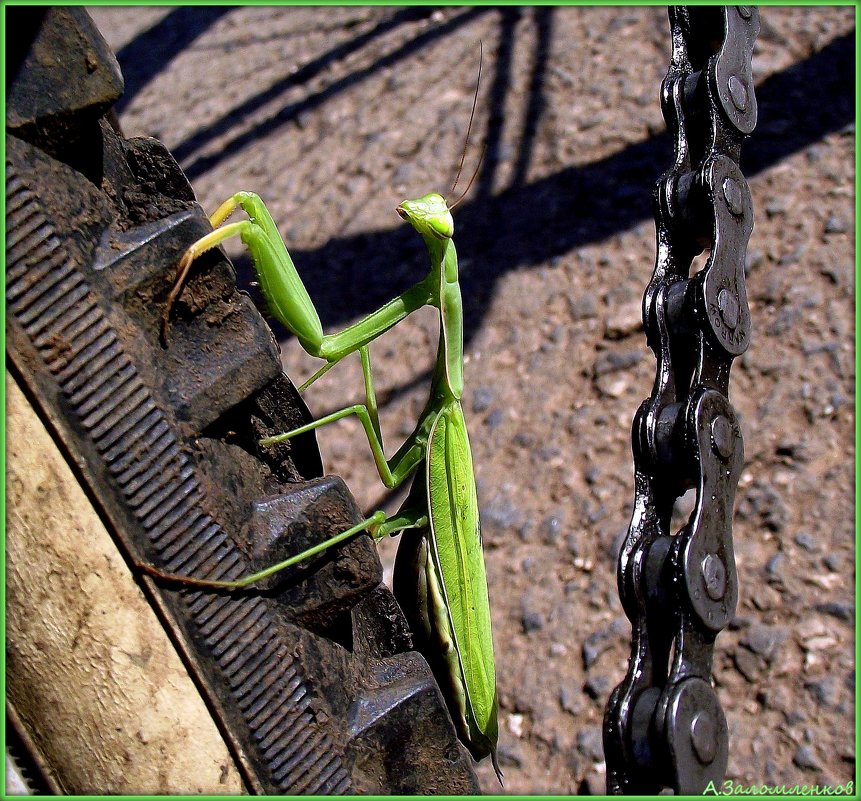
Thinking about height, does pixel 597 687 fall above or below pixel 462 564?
below

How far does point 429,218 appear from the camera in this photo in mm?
974

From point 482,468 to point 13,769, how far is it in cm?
139

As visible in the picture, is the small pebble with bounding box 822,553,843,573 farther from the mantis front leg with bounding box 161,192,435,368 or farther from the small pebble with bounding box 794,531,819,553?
the mantis front leg with bounding box 161,192,435,368

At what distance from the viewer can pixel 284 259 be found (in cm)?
86

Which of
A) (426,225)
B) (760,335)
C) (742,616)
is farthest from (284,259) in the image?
(760,335)

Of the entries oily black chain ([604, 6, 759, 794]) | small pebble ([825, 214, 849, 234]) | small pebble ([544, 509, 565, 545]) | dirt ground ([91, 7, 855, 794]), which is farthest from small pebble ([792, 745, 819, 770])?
small pebble ([825, 214, 849, 234])

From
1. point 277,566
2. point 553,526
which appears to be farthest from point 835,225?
point 277,566

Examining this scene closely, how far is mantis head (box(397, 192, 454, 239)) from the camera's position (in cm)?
97

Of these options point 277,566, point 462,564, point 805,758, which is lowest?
point 805,758

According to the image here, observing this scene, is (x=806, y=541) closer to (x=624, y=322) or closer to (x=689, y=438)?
(x=624, y=322)

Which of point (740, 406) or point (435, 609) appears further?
point (740, 406)

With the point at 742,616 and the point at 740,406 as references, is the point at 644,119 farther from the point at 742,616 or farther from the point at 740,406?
the point at 742,616

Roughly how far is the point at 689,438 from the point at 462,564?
34 cm

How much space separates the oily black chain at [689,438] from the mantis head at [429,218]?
0.24 metres
